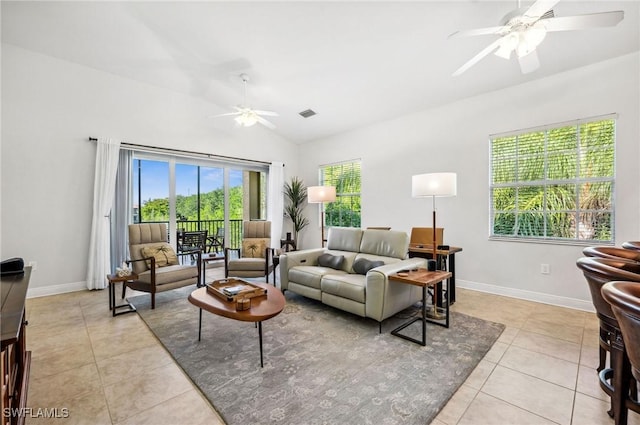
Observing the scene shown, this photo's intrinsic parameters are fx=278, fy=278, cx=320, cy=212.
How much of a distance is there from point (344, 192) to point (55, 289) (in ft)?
16.1

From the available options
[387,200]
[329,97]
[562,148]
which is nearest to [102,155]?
[329,97]

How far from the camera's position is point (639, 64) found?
2936 mm

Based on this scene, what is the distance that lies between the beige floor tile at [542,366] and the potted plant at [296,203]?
4778 millimetres

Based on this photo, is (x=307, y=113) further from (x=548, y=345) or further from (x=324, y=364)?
(x=548, y=345)

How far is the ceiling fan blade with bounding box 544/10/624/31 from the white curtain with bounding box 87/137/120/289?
5.29 m

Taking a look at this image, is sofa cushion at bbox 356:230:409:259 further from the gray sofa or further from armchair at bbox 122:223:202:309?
armchair at bbox 122:223:202:309

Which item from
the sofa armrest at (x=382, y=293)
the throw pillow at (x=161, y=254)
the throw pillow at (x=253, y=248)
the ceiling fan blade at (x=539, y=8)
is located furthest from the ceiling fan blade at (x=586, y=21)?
the throw pillow at (x=161, y=254)

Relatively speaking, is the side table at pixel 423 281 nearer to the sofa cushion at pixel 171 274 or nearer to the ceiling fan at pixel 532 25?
the ceiling fan at pixel 532 25

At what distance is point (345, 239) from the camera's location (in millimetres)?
4004

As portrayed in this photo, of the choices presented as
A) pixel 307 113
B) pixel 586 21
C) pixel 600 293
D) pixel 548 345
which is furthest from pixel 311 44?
pixel 548 345

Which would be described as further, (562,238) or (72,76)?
(72,76)

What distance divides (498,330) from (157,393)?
2990 millimetres

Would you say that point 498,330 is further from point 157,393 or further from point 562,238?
point 157,393

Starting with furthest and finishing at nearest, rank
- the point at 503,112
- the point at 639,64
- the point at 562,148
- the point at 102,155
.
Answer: the point at 102,155
the point at 503,112
the point at 562,148
the point at 639,64
